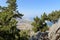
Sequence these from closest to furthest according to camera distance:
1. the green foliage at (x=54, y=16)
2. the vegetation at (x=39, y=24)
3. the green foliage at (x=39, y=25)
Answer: the vegetation at (x=39, y=24) < the green foliage at (x=39, y=25) < the green foliage at (x=54, y=16)

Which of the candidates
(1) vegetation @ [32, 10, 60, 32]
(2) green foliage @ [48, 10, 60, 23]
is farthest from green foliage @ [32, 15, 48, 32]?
(2) green foliage @ [48, 10, 60, 23]

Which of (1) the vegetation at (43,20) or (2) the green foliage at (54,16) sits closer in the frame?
(1) the vegetation at (43,20)

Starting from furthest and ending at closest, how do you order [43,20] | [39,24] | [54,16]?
[54,16], [43,20], [39,24]

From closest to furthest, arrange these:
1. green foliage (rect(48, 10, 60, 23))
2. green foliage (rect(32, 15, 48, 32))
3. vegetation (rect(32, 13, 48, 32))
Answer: vegetation (rect(32, 13, 48, 32))
green foliage (rect(32, 15, 48, 32))
green foliage (rect(48, 10, 60, 23))

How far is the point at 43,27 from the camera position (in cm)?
5047

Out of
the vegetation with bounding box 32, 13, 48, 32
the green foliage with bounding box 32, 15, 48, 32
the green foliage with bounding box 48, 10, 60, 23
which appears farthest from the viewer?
the green foliage with bounding box 48, 10, 60, 23

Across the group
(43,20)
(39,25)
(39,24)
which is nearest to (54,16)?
(43,20)

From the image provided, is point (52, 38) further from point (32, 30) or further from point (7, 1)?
point (7, 1)

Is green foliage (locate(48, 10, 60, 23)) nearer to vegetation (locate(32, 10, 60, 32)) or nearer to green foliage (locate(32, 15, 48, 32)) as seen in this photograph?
vegetation (locate(32, 10, 60, 32))

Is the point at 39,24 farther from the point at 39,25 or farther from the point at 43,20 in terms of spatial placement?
the point at 43,20

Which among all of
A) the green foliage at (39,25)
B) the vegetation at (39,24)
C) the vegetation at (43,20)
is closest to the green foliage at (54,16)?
the vegetation at (43,20)

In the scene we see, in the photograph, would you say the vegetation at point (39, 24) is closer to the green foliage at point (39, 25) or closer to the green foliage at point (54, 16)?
the green foliage at point (39, 25)

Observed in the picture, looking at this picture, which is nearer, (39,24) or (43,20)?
(39,24)

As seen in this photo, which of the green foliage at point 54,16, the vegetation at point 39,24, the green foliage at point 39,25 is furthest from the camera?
the green foliage at point 54,16
